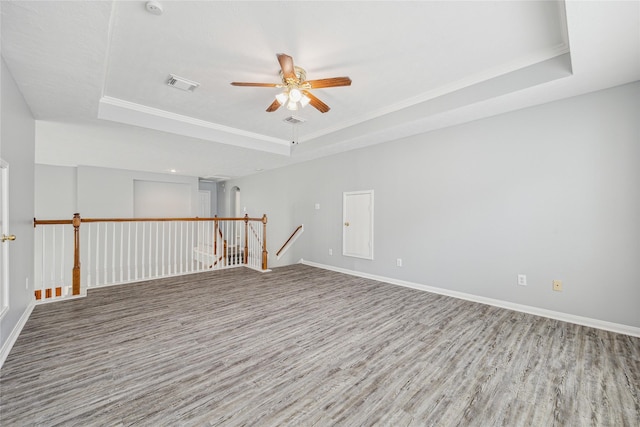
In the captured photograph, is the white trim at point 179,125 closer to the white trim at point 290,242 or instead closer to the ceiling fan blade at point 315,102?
the white trim at point 290,242

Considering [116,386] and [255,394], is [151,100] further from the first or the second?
[255,394]

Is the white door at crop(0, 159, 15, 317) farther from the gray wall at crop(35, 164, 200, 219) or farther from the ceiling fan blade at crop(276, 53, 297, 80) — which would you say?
the gray wall at crop(35, 164, 200, 219)

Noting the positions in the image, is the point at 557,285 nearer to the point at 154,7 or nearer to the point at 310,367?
the point at 310,367

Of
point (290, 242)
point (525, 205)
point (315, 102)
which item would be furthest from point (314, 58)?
point (290, 242)

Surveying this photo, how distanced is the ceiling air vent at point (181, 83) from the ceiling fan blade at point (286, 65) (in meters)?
1.38

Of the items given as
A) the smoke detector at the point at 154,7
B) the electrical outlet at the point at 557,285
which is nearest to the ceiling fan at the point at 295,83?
the smoke detector at the point at 154,7

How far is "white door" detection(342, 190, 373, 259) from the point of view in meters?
5.18

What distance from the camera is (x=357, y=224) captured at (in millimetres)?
5410

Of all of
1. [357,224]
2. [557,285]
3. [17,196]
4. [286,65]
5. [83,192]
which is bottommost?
[557,285]

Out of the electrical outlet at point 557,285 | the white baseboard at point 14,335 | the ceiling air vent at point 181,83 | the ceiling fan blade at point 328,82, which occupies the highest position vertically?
the ceiling air vent at point 181,83

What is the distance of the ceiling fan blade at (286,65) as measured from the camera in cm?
241

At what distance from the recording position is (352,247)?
548 cm

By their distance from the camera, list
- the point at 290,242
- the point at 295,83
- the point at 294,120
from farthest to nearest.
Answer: the point at 290,242
the point at 294,120
the point at 295,83

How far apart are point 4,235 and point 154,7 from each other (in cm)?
221
